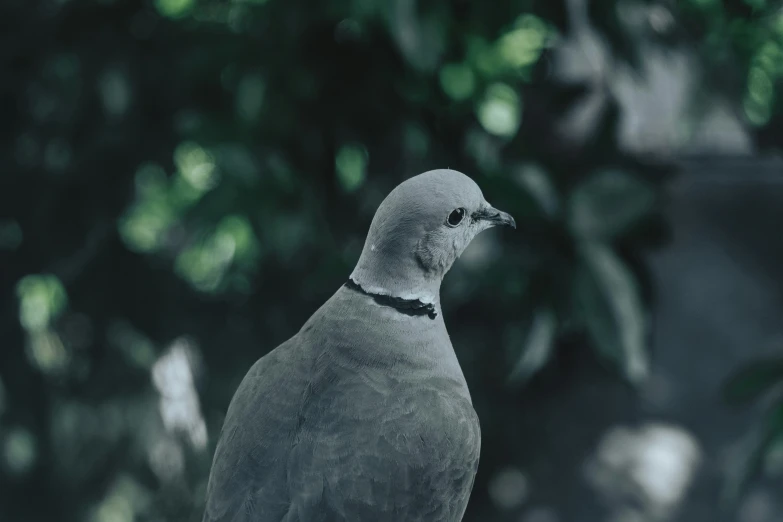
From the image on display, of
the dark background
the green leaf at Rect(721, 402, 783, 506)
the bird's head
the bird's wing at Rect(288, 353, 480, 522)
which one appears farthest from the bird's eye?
the green leaf at Rect(721, 402, 783, 506)

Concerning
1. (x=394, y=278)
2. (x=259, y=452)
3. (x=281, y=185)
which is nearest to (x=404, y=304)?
(x=394, y=278)

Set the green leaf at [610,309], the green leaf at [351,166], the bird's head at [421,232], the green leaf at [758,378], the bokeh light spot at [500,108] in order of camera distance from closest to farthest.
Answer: the bird's head at [421,232] → the green leaf at [610,309] → the green leaf at [758,378] → the green leaf at [351,166] → the bokeh light spot at [500,108]

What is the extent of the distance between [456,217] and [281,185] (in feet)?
2.20

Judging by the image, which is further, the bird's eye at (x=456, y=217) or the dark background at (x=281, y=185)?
the dark background at (x=281, y=185)

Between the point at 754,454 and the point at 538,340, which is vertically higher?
the point at 538,340

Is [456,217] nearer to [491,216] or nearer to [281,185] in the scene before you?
[491,216]

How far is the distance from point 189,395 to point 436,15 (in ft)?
2.54

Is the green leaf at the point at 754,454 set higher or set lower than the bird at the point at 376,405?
lower

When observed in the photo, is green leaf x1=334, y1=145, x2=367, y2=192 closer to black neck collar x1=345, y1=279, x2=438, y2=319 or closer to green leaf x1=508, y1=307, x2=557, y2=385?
green leaf x1=508, y1=307, x2=557, y2=385

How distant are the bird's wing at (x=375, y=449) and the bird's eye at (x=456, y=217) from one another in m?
0.12

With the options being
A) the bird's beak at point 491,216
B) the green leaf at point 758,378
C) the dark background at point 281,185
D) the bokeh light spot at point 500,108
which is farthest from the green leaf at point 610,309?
the bird's beak at point 491,216

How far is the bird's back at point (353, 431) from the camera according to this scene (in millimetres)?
645

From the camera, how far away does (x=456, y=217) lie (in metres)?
0.66

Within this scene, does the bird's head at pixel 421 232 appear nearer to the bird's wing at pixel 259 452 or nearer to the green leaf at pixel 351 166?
the bird's wing at pixel 259 452
